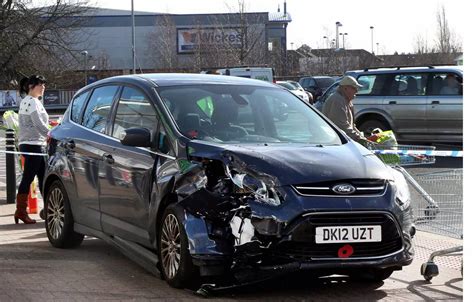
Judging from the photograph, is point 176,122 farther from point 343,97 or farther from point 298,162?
point 343,97

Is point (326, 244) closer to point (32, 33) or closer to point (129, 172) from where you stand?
point (129, 172)

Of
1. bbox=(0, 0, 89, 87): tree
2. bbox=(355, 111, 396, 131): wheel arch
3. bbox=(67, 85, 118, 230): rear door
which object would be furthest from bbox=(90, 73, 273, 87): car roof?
bbox=(0, 0, 89, 87): tree

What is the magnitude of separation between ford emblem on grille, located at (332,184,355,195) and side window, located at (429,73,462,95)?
39.0 ft

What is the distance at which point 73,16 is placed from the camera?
41281mm

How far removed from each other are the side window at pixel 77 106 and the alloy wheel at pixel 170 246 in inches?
96.8

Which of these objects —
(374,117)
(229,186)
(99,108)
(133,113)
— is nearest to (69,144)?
(99,108)

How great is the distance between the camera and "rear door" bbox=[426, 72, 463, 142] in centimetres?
1670

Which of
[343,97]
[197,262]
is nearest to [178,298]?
[197,262]

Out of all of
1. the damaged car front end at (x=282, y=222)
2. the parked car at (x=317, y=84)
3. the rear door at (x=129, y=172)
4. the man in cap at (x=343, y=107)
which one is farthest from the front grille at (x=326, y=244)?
the parked car at (x=317, y=84)

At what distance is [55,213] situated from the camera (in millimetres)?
8078

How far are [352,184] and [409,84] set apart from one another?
12357 mm

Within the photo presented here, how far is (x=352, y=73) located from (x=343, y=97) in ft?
29.0

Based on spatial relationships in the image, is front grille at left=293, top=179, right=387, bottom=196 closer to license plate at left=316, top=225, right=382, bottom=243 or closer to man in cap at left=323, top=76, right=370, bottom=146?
license plate at left=316, top=225, right=382, bottom=243

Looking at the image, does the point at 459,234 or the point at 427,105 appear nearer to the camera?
the point at 459,234
